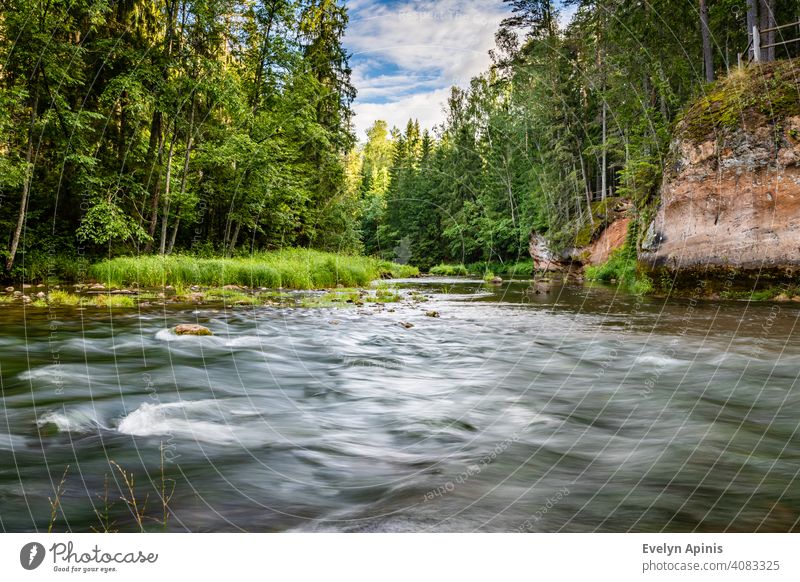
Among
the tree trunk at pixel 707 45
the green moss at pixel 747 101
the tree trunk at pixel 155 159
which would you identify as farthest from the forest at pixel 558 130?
the tree trunk at pixel 155 159

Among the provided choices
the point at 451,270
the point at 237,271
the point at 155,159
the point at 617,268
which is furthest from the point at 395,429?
the point at 451,270

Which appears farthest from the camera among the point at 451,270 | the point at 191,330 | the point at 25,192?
the point at 451,270

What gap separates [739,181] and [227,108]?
62.5ft

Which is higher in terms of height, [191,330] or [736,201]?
[736,201]

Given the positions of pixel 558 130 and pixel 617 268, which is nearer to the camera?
pixel 617 268

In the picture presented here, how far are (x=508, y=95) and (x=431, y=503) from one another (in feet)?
134

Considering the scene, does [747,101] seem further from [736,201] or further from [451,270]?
[451,270]

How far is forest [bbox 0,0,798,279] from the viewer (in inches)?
714

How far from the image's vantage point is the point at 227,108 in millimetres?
21719

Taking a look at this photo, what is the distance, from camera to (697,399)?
5.91 meters

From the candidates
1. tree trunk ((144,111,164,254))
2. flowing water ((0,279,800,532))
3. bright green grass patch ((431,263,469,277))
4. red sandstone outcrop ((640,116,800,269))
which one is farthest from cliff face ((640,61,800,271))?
bright green grass patch ((431,263,469,277))

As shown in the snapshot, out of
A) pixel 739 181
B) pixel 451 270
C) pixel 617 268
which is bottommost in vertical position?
pixel 617 268

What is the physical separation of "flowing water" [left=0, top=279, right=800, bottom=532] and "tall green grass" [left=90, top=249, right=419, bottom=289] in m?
7.52

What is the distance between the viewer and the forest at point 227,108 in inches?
714
